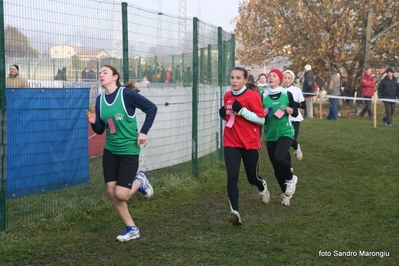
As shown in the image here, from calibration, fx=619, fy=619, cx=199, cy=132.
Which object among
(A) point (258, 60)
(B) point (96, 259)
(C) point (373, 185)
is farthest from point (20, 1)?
(A) point (258, 60)

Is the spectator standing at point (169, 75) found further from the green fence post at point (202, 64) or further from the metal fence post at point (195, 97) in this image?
the green fence post at point (202, 64)

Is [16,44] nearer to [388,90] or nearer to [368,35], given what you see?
[388,90]

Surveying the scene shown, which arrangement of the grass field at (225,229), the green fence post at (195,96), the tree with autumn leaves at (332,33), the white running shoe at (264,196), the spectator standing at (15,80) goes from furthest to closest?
the tree with autumn leaves at (332,33), the green fence post at (195,96), the white running shoe at (264,196), the spectator standing at (15,80), the grass field at (225,229)

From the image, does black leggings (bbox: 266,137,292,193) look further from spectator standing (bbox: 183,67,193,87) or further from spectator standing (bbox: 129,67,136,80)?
spectator standing (bbox: 183,67,193,87)

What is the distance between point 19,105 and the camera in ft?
22.9

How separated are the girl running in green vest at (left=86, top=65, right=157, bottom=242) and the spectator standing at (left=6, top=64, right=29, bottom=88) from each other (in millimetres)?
996

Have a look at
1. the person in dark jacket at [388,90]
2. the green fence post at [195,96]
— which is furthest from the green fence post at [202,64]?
the person in dark jacket at [388,90]

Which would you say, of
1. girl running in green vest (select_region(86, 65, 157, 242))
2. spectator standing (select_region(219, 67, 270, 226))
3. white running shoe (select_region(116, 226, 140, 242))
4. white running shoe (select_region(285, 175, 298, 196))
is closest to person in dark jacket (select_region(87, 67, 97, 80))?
girl running in green vest (select_region(86, 65, 157, 242))

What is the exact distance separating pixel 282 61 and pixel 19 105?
25403 millimetres

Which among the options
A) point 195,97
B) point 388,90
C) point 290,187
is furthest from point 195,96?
point 388,90

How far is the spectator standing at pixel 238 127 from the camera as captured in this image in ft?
23.9

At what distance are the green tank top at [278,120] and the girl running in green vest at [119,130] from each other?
7.76ft

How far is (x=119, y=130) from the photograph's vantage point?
21.3 ft

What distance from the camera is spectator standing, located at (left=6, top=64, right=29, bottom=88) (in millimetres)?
6801
